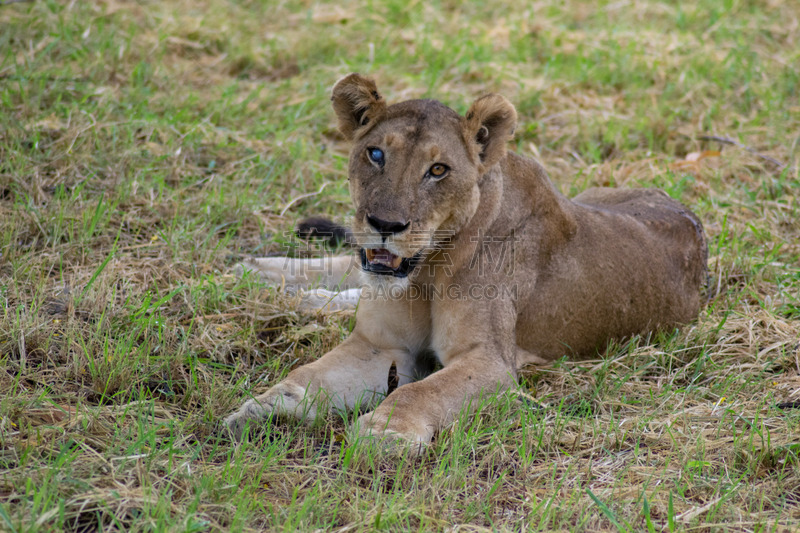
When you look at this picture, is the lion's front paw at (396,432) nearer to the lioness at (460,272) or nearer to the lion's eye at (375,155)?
the lioness at (460,272)

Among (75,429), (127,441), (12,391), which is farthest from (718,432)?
(12,391)

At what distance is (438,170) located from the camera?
367cm

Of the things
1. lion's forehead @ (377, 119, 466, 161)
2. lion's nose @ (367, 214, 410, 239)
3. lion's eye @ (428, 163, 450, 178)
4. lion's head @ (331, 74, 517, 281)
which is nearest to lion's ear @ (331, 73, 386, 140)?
lion's head @ (331, 74, 517, 281)

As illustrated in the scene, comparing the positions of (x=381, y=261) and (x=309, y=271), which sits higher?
(x=381, y=261)

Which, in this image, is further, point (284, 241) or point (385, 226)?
point (284, 241)

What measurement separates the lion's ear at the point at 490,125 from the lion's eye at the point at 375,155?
410 millimetres

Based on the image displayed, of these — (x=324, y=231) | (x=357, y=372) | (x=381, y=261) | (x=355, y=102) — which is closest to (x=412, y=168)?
(x=381, y=261)

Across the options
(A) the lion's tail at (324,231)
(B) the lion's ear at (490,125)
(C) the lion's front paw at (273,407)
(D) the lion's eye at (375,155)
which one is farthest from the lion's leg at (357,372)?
(A) the lion's tail at (324,231)

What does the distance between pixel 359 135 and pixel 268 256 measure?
1.51 meters

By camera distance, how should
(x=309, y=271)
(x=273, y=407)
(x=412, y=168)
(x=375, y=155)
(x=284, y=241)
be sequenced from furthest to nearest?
(x=284, y=241)
(x=309, y=271)
(x=375, y=155)
(x=412, y=168)
(x=273, y=407)

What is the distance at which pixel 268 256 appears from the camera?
204 inches

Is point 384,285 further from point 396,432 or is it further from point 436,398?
point 396,432

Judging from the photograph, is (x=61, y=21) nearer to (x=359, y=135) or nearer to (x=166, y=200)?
(x=166, y=200)

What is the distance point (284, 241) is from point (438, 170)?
5.97ft
